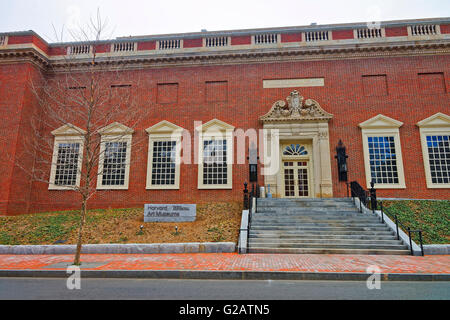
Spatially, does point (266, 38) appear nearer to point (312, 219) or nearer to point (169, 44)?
point (169, 44)

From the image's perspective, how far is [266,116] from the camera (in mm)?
18531

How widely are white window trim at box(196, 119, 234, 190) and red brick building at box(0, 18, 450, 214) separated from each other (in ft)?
0.22

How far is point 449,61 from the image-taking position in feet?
59.8

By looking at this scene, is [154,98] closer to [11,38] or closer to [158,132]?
[158,132]

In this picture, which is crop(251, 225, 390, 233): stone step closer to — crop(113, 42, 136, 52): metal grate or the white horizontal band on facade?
the white horizontal band on facade

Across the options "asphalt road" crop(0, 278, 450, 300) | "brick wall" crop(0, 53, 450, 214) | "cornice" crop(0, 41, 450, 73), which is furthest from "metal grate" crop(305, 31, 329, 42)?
"asphalt road" crop(0, 278, 450, 300)

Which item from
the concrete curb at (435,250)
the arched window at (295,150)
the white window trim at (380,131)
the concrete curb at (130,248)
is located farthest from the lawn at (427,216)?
the concrete curb at (130,248)

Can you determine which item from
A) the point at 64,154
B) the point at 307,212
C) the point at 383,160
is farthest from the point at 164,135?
the point at 383,160

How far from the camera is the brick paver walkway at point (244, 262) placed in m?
7.48

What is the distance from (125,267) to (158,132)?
486 inches

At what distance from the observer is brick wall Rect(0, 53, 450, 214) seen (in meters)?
17.7

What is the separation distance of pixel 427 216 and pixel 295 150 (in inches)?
316

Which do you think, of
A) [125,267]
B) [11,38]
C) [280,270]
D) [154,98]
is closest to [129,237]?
[125,267]

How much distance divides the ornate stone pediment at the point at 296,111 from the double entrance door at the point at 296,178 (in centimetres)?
277
